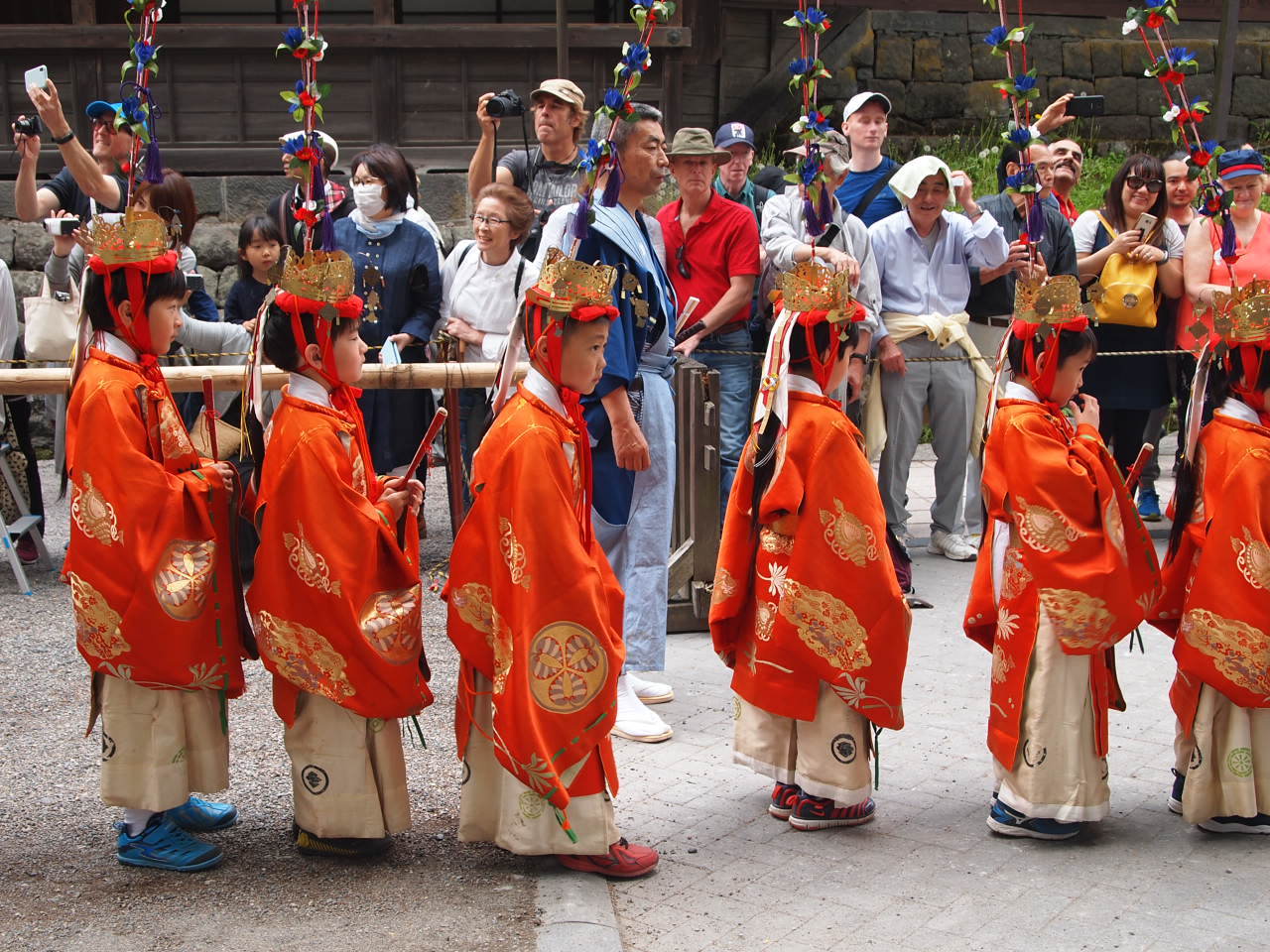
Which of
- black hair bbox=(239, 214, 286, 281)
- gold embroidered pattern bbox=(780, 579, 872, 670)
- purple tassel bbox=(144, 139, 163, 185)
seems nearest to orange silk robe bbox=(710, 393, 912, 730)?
gold embroidered pattern bbox=(780, 579, 872, 670)

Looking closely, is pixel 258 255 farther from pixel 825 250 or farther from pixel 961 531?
pixel 961 531

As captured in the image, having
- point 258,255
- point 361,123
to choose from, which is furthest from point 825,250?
point 361,123

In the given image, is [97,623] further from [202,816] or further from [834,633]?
[834,633]

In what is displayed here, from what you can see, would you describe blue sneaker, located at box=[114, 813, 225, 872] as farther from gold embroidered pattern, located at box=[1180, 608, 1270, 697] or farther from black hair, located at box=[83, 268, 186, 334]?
gold embroidered pattern, located at box=[1180, 608, 1270, 697]

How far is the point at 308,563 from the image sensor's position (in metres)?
3.66

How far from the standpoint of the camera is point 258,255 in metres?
6.66

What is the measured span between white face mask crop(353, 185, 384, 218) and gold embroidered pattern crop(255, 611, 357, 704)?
3528mm

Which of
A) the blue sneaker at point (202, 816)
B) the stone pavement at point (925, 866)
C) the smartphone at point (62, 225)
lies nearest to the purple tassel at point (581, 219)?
the stone pavement at point (925, 866)

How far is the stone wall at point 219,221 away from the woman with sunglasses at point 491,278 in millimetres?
4077

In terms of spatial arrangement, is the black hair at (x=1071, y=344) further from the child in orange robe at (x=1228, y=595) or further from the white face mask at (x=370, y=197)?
the white face mask at (x=370, y=197)

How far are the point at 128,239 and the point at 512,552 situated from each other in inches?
52.6

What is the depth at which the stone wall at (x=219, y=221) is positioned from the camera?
10.7m

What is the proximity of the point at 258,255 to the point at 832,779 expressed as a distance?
3.95 meters

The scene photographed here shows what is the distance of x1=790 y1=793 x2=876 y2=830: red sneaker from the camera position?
421 centimetres
